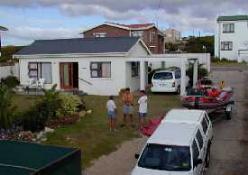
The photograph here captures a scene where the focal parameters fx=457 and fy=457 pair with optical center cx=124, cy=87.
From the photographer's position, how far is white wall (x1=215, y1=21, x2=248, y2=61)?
7219 centimetres

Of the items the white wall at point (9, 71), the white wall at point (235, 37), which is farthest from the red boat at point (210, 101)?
the white wall at point (235, 37)

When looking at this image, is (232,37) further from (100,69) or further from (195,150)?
(195,150)

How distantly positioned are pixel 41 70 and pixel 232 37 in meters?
46.2

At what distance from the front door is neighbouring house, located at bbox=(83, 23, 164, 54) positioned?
28.5 meters

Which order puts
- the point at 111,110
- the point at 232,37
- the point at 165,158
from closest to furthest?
the point at 165,158 < the point at 111,110 < the point at 232,37

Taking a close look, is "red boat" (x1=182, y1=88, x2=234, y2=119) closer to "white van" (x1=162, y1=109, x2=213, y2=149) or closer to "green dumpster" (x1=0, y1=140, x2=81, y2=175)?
"white van" (x1=162, y1=109, x2=213, y2=149)

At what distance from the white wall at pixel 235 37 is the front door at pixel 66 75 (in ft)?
148

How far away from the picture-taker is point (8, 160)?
5320 mm

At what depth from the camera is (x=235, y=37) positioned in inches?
2854

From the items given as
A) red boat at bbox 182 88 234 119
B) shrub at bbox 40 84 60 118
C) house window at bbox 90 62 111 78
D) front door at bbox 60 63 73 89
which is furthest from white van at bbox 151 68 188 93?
shrub at bbox 40 84 60 118

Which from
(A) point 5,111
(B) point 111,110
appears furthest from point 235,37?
(A) point 5,111

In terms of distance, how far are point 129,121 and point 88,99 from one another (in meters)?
8.60

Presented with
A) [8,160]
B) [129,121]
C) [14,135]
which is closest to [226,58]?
[129,121]

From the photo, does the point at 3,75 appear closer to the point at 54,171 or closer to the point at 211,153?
the point at 211,153
